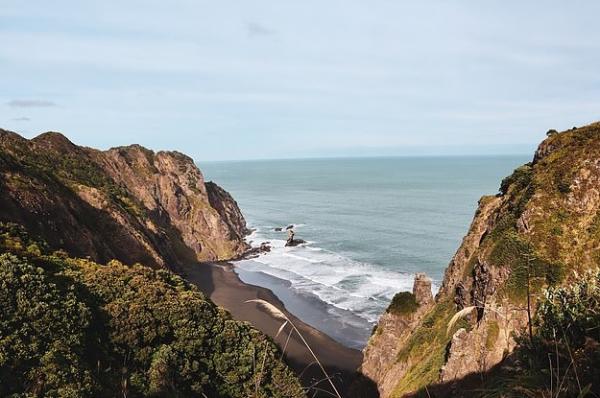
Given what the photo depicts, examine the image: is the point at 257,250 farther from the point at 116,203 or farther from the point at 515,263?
the point at 515,263

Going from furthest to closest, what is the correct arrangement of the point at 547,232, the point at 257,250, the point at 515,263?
the point at 257,250, the point at 547,232, the point at 515,263

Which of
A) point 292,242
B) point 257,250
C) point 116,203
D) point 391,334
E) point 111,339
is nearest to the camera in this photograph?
point 111,339

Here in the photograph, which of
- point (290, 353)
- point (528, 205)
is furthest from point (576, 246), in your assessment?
point (290, 353)

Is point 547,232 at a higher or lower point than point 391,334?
higher

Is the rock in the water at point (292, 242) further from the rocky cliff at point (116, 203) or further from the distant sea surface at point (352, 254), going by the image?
the rocky cliff at point (116, 203)

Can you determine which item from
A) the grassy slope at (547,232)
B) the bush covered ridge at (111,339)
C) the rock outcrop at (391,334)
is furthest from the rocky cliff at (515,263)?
the bush covered ridge at (111,339)

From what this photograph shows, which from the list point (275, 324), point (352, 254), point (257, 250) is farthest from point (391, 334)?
point (257, 250)

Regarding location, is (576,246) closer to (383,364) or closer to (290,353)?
(383,364)
